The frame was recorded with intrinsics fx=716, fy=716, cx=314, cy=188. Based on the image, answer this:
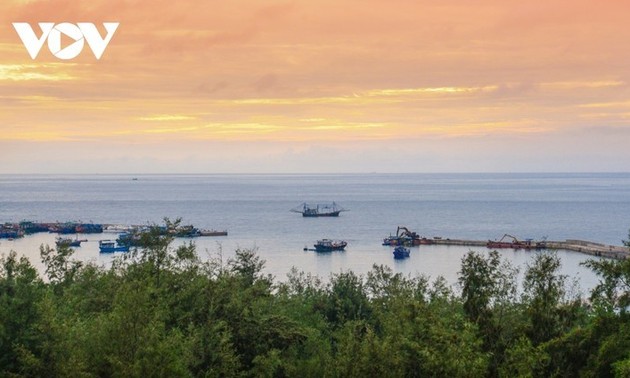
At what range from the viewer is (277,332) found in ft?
95.0

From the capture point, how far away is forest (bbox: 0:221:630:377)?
21609 millimetres

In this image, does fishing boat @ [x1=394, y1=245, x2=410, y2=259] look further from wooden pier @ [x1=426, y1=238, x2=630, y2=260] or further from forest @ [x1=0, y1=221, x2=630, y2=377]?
forest @ [x1=0, y1=221, x2=630, y2=377]

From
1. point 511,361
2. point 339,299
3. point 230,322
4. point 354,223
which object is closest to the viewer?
point 511,361

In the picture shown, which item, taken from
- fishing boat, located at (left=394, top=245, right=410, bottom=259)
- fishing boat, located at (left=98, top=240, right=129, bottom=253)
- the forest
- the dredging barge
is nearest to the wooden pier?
the dredging barge

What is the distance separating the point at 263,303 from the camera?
3164 cm

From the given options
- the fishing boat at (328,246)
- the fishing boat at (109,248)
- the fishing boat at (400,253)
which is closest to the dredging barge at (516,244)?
the fishing boat at (328,246)

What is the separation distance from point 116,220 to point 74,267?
130 m

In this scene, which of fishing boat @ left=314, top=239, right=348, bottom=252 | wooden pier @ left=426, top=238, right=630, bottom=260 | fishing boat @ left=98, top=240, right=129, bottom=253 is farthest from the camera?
fishing boat @ left=314, top=239, right=348, bottom=252

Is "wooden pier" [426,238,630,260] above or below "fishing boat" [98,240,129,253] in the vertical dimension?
above

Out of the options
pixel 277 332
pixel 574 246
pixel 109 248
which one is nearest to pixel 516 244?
pixel 574 246

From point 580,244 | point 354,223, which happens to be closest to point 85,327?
point 580,244

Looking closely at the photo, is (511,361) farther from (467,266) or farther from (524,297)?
(524,297)

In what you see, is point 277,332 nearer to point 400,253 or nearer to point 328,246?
point 400,253

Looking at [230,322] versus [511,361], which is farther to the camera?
[230,322]
